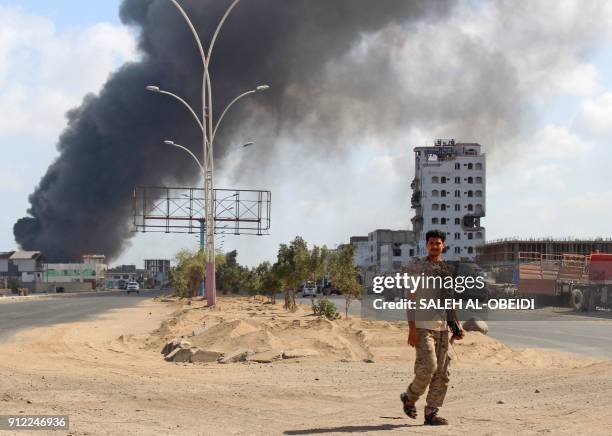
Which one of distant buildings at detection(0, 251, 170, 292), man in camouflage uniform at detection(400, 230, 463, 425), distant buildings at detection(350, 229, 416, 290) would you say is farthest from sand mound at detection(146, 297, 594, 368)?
distant buildings at detection(350, 229, 416, 290)

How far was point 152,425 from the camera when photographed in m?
8.30

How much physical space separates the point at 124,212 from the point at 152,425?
99.0 m

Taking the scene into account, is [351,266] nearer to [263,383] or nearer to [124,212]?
[263,383]

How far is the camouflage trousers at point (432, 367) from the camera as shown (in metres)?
8.41

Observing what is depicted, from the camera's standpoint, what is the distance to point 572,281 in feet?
149

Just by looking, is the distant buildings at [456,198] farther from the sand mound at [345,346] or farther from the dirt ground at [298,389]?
the dirt ground at [298,389]

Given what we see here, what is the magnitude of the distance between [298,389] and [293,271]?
3185 cm

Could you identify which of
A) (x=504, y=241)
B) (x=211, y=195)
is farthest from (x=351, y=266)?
(x=504, y=241)

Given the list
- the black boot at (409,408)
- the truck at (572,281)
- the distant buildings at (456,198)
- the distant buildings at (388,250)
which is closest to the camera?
the black boot at (409,408)

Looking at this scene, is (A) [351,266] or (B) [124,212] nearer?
(A) [351,266]

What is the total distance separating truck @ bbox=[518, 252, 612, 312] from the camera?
43.0m

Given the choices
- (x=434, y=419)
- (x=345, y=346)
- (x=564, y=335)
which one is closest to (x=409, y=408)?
(x=434, y=419)

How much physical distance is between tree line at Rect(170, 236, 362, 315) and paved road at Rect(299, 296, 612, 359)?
5.90 metres

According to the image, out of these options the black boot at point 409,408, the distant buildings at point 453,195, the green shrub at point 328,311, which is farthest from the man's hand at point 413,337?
the distant buildings at point 453,195
